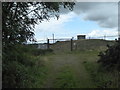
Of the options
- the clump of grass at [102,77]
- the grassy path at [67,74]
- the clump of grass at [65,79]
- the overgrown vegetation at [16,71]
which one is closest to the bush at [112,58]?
the clump of grass at [102,77]

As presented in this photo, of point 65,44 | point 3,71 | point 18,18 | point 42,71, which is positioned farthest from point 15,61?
point 65,44

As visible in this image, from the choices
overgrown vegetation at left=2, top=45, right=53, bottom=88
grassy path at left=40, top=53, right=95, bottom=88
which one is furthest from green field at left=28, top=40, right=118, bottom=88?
overgrown vegetation at left=2, top=45, right=53, bottom=88

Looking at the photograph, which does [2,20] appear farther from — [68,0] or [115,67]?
[115,67]

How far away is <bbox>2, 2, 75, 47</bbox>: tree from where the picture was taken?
12.9 m

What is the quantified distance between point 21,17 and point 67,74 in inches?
154

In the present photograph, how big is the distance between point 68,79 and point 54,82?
2.37ft

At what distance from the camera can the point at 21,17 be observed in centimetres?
1422

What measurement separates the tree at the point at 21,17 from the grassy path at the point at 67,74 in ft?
8.24

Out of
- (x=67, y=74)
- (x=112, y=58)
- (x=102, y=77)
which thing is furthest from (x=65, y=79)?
(x=112, y=58)

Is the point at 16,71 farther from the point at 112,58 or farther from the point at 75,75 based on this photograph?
the point at 112,58

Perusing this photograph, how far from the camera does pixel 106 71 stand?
15047 millimetres

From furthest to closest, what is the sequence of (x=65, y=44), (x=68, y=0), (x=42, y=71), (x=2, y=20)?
(x=65, y=44), (x=42, y=71), (x=68, y=0), (x=2, y=20)

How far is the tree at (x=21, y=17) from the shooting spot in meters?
12.9

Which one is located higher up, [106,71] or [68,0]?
[68,0]
